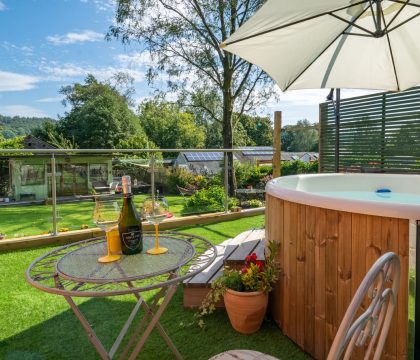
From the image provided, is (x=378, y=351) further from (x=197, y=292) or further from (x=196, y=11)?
(x=196, y=11)

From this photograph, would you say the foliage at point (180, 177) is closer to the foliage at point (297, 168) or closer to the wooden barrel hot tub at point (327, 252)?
the foliage at point (297, 168)

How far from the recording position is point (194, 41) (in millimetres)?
8945

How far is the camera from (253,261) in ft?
7.35

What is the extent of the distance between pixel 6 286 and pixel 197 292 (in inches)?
65.9

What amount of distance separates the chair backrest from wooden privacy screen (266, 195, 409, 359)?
64cm

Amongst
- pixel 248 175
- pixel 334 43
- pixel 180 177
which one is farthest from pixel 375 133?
pixel 180 177

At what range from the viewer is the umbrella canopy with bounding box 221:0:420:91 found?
2.51 meters

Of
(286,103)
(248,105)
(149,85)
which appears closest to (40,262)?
(149,85)

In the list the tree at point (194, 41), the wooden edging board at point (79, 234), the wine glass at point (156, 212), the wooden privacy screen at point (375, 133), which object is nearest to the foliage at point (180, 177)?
the tree at point (194, 41)

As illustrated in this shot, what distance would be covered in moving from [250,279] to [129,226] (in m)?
0.96

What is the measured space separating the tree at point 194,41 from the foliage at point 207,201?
3646 mm

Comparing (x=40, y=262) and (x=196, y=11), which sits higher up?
(x=196, y=11)

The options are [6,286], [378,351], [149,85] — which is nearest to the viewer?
[378,351]

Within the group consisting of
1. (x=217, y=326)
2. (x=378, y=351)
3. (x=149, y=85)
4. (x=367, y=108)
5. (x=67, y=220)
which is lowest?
(x=217, y=326)
